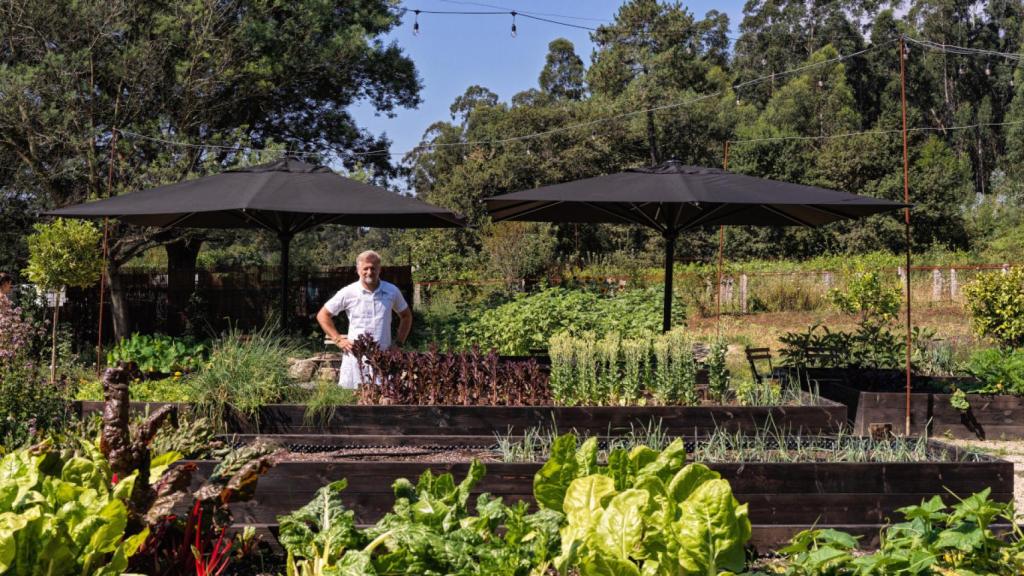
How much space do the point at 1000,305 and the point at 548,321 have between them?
5894mm

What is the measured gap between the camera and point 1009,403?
7.15 m

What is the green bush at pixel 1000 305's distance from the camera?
1002cm

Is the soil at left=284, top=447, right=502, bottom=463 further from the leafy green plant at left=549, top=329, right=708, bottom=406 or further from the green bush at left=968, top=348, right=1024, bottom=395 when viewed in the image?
the green bush at left=968, top=348, right=1024, bottom=395

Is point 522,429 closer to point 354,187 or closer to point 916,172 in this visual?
point 354,187

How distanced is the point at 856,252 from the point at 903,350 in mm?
23757

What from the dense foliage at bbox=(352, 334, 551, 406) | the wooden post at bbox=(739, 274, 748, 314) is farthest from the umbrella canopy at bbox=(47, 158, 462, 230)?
the wooden post at bbox=(739, 274, 748, 314)

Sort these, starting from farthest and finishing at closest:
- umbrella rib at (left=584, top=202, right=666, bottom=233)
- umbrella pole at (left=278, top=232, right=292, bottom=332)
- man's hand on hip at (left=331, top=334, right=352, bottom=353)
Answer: umbrella rib at (left=584, top=202, right=666, bottom=233) → umbrella pole at (left=278, top=232, right=292, bottom=332) → man's hand on hip at (left=331, top=334, right=352, bottom=353)

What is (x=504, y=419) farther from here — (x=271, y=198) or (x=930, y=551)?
(x=930, y=551)

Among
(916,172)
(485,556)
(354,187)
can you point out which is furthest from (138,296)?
(916,172)

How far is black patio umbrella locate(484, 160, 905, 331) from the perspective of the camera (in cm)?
633

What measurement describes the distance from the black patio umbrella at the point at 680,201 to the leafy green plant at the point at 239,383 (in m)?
2.45

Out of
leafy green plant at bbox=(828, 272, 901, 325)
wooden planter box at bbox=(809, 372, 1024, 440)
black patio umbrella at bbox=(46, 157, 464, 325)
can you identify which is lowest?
wooden planter box at bbox=(809, 372, 1024, 440)

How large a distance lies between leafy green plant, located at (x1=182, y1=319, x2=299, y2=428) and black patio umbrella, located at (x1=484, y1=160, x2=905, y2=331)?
245 cm

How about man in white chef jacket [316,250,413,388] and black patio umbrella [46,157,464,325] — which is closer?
man in white chef jacket [316,250,413,388]
